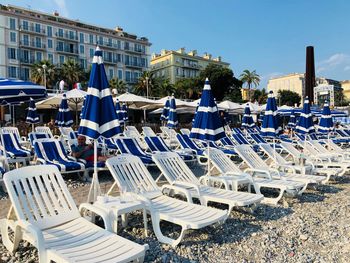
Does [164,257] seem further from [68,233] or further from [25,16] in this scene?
[25,16]

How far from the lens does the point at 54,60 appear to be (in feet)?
169

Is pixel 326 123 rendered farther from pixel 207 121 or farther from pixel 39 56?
pixel 39 56

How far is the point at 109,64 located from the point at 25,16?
14502 mm

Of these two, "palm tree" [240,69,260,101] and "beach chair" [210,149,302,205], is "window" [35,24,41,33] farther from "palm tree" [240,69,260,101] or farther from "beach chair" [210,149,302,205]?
"beach chair" [210,149,302,205]

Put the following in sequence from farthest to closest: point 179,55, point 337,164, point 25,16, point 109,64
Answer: point 179,55 → point 109,64 → point 25,16 → point 337,164

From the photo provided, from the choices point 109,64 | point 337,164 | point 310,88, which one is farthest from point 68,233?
point 109,64

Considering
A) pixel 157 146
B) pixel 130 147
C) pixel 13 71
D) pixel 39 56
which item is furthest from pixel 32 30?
pixel 130 147

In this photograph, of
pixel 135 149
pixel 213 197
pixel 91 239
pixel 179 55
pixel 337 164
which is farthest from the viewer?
pixel 179 55

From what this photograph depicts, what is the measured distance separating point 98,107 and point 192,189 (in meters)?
1.85

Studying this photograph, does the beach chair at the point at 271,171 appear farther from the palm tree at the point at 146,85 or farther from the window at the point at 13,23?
the window at the point at 13,23

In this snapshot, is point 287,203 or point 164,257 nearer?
point 164,257

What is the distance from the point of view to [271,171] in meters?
6.71

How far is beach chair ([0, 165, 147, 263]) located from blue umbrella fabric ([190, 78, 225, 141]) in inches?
106

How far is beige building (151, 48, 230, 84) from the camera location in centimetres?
7069
